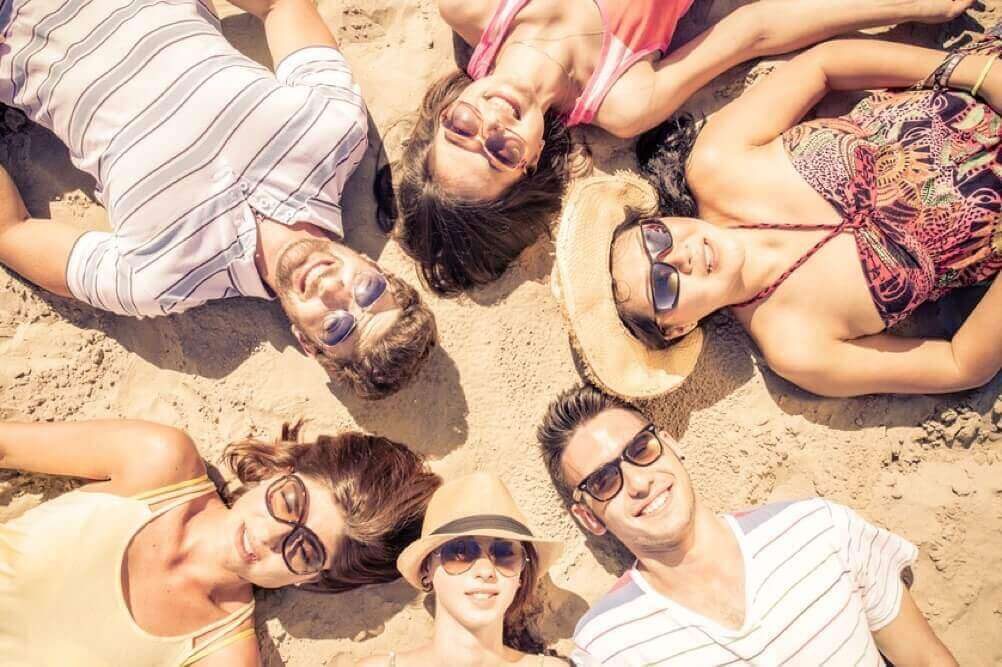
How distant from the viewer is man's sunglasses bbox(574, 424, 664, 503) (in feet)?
11.6

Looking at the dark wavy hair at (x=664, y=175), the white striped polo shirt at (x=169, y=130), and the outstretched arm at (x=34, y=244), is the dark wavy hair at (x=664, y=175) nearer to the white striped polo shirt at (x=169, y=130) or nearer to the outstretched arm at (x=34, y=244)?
the white striped polo shirt at (x=169, y=130)

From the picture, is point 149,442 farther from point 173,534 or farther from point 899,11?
point 899,11

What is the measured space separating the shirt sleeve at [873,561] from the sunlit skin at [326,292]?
97.5 inches

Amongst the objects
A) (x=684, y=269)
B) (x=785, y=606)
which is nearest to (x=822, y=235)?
(x=684, y=269)

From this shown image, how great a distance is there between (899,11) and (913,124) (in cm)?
76

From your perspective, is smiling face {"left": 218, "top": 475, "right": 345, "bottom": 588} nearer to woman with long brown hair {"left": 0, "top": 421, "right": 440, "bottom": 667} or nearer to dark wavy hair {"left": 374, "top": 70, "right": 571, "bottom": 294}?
woman with long brown hair {"left": 0, "top": 421, "right": 440, "bottom": 667}

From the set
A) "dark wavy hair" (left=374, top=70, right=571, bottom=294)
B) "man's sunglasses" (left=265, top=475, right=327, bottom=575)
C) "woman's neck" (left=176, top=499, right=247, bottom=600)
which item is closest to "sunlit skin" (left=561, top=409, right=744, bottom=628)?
"dark wavy hair" (left=374, top=70, right=571, bottom=294)

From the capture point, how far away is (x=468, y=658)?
3.55m

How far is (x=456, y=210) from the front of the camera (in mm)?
3539

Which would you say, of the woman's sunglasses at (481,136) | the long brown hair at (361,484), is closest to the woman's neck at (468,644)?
the long brown hair at (361,484)

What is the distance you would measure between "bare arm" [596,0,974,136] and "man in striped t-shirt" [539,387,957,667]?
5.01ft

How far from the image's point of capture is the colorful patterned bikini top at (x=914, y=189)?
11.3ft

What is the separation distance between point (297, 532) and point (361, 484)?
37cm

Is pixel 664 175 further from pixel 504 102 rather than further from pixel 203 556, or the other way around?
pixel 203 556
